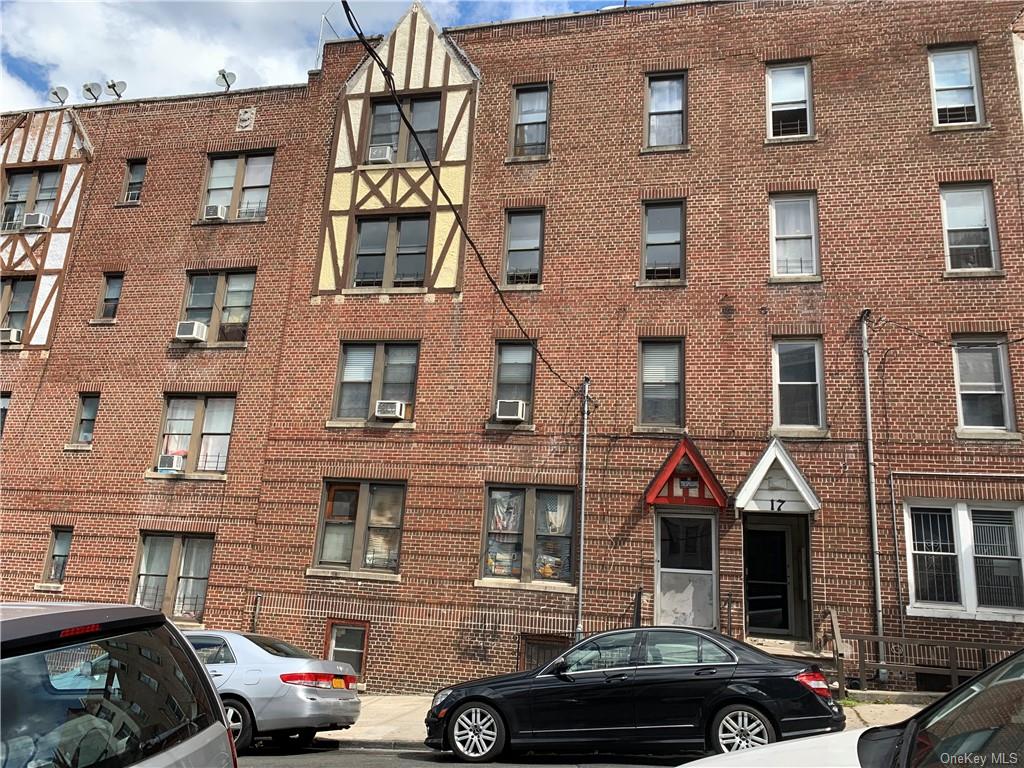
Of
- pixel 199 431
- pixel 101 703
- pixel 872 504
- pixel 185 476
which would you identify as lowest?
pixel 101 703

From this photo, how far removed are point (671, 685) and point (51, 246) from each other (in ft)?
61.7

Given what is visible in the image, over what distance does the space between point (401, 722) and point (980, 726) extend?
10.0m

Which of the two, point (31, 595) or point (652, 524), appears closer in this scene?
point (652, 524)

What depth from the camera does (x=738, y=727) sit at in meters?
7.66

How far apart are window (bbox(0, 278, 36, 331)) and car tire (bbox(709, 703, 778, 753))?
1868cm

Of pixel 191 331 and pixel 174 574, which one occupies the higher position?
pixel 191 331

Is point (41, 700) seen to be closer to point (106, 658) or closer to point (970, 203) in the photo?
point (106, 658)

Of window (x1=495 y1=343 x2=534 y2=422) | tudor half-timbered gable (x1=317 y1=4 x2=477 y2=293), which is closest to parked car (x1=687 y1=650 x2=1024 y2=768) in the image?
window (x1=495 y1=343 x2=534 y2=422)

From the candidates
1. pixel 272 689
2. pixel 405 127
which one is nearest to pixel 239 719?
pixel 272 689

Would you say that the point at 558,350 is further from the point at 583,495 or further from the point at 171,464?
the point at 171,464

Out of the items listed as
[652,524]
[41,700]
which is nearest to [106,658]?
[41,700]

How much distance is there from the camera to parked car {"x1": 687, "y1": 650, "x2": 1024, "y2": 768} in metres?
2.68

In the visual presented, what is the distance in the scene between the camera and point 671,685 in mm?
7934

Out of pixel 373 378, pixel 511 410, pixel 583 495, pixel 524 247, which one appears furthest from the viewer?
pixel 524 247
